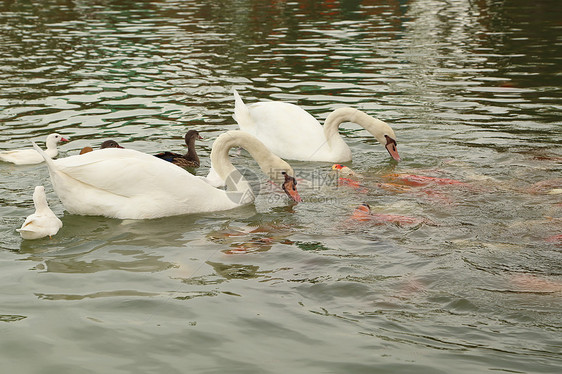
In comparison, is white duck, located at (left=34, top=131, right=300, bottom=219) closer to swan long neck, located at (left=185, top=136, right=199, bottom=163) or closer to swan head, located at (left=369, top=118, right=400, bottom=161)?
swan long neck, located at (left=185, top=136, right=199, bottom=163)

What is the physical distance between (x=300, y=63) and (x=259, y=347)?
43.4ft

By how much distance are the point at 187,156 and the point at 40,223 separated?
343 cm

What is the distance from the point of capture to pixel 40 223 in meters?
7.39

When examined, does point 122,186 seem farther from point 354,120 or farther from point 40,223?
point 354,120

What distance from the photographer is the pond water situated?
213 inches

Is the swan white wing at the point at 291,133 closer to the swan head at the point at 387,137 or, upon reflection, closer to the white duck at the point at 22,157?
the swan head at the point at 387,137

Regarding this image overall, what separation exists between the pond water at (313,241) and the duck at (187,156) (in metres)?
0.43

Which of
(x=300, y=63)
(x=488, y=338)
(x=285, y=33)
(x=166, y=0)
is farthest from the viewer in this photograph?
(x=166, y=0)

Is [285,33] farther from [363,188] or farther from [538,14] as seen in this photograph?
[363,188]

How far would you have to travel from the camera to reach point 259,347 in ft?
17.8

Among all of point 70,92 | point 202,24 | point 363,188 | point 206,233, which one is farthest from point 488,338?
point 202,24

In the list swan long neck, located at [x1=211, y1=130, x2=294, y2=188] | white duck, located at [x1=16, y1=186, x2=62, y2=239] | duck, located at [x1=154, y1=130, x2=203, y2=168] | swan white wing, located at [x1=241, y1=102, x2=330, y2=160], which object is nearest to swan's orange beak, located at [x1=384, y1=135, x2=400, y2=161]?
swan white wing, located at [x1=241, y1=102, x2=330, y2=160]

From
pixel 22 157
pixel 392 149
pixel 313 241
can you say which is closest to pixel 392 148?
pixel 392 149

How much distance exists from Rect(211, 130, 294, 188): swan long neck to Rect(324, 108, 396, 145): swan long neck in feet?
6.46
